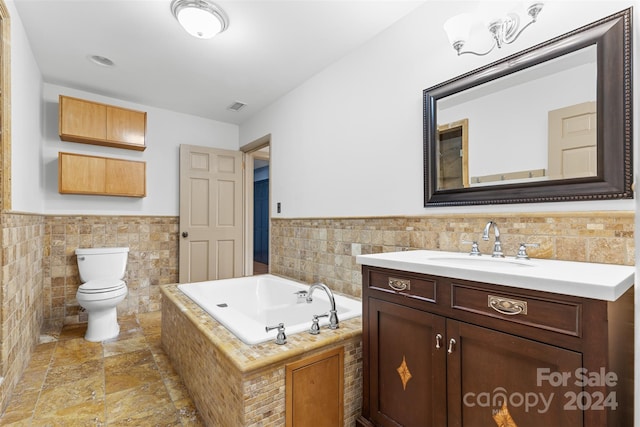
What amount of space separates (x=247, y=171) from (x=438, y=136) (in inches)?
114

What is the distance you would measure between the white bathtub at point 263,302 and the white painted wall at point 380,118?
69cm

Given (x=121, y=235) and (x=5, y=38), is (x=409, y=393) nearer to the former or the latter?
(x=5, y=38)

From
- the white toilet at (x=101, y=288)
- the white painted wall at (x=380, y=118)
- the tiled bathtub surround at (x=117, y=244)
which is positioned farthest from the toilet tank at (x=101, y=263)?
the white painted wall at (x=380, y=118)

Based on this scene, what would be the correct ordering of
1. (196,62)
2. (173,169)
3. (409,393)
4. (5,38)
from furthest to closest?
(173,169) < (196,62) < (5,38) < (409,393)

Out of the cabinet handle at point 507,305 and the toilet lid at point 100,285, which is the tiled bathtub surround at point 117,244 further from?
the cabinet handle at point 507,305

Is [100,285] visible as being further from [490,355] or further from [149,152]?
[490,355]

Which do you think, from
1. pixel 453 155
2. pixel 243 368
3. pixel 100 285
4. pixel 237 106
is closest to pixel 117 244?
pixel 100 285

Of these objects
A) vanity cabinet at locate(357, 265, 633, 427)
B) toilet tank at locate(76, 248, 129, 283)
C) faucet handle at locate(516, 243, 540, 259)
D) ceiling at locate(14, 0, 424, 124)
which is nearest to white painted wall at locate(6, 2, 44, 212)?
ceiling at locate(14, 0, 424, 124)

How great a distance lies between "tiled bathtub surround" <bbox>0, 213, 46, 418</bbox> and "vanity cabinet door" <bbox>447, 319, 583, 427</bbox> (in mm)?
2297

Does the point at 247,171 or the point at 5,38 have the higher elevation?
the point at 5,38

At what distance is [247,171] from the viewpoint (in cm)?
420

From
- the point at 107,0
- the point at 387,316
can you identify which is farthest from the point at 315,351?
the point at 107,0

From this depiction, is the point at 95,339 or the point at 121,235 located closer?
the point at 95,339

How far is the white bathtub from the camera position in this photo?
1.99 meters
